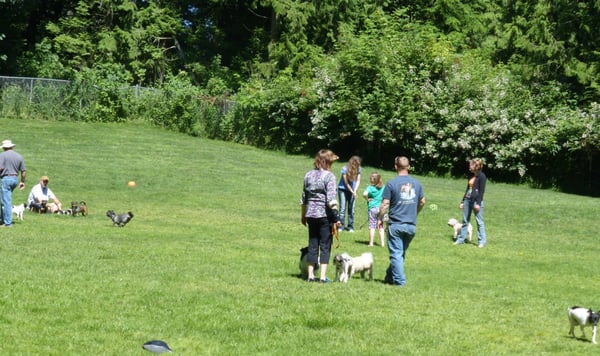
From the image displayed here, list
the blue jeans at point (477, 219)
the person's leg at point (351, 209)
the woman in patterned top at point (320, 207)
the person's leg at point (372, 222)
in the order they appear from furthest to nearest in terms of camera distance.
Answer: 1. the person's leg at point (351, 209)
2. the blue jeans at point (477, 219)
3. the person's leg at point (372, 222)
4. the woman in patterned top at point (320, 207)

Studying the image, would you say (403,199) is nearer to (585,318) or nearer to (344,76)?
(585,318)

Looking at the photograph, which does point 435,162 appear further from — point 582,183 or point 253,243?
point 253,243

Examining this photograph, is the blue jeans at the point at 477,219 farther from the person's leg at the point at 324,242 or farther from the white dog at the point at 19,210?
the white dog at the point at 19,210

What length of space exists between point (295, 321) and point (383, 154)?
3273 cm

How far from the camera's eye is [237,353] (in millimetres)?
8680

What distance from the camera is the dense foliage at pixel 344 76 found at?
3859cm

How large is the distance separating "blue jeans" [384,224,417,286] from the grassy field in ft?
1.03

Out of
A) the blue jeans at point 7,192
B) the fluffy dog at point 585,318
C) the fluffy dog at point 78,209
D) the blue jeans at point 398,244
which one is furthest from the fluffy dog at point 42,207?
the fluffy dog at point 585,318

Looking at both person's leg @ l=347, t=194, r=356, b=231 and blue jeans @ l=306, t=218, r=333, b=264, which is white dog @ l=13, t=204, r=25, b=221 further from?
blue jeans @ l=306, t=218, r=333, b=264

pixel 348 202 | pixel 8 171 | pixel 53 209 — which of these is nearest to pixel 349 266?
pixel 348 202

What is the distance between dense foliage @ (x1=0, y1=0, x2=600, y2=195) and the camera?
38.6 meters

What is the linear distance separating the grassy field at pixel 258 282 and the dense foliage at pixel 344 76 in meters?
10.0

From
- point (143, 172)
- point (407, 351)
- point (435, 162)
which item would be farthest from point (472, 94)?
point (407, 351)

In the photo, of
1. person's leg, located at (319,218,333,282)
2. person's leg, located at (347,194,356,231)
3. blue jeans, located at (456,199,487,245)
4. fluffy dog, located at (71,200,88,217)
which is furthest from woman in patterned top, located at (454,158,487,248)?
fluffy dog, located at (71,200,88,217)
